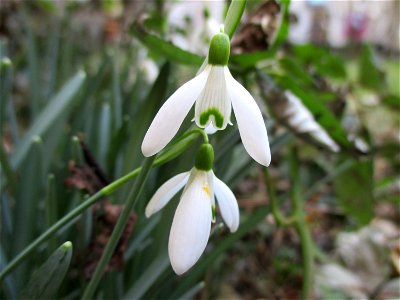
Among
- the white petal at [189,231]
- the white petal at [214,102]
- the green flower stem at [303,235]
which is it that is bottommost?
the green flower stem at [303,235]

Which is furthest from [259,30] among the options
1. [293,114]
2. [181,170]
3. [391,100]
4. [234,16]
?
[391,100]

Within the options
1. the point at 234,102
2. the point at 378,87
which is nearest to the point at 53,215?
the point at 234,102

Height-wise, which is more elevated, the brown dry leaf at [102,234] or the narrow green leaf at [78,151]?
the narrow green leaf at [78,151]

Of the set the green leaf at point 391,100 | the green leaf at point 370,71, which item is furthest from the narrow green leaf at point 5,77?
the green leaf at point 391,100

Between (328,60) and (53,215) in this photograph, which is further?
(328,60)

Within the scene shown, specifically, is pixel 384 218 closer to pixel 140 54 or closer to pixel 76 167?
pixel 140 54

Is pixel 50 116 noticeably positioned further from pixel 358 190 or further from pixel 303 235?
pixel 358 190

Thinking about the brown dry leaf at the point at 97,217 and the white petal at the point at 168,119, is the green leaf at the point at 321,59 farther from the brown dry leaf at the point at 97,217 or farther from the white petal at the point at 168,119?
the white petal at the point at 168,119
